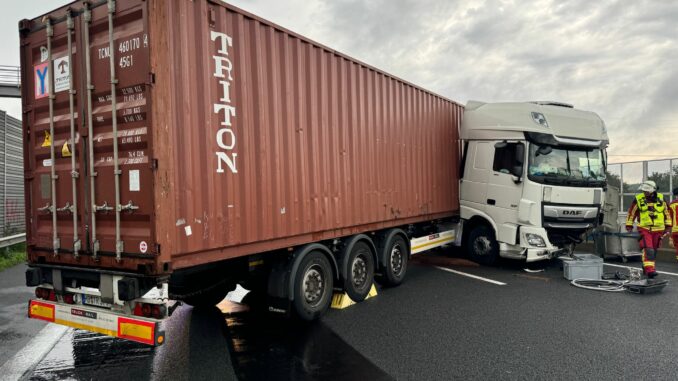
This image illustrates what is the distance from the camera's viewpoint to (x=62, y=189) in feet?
14.1

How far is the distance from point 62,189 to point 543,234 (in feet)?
23.7

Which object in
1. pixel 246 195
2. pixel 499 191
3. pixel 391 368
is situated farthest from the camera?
pixel 499 191

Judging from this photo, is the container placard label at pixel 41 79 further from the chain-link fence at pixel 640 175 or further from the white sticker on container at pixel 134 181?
the chain-link fence at pixel 640 175

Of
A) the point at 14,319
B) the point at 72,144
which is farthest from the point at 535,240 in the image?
the point at 14,319

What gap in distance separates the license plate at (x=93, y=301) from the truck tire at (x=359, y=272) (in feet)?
9.49

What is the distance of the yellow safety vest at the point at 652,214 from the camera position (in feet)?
26.0

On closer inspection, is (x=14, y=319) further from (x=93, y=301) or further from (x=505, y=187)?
(x=505, y=187)

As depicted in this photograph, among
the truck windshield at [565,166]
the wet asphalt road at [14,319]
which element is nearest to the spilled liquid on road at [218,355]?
the wet asphalt road at [14,319]

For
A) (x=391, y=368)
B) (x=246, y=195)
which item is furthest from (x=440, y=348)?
(x=246, y=195)

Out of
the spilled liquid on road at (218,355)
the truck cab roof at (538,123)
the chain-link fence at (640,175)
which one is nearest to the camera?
the spilled liquid on road at (218,355)

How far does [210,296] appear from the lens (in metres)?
5.83

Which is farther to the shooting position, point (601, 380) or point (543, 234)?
point (543, 234)

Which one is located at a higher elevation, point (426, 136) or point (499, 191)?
point (426, 136)

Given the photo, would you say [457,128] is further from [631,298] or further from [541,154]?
[631,298]
